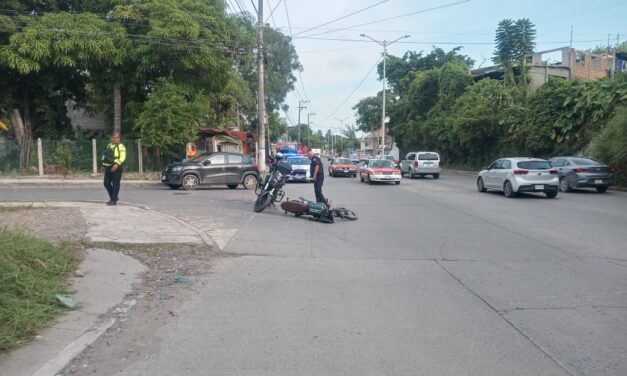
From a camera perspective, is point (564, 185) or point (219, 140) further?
point (219, 140)

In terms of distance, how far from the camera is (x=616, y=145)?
22250 mm

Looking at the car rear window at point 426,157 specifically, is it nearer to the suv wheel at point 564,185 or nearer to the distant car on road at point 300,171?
the distant car on road at point 300,171

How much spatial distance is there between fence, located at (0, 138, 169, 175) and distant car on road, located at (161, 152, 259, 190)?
8.03 m

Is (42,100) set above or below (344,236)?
above

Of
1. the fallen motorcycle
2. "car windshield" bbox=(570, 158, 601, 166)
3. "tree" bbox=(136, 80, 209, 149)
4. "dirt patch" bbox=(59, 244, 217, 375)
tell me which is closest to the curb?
"tree" bbox=(136, 80, 209, 149)

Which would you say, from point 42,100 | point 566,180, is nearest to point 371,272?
point 566,180

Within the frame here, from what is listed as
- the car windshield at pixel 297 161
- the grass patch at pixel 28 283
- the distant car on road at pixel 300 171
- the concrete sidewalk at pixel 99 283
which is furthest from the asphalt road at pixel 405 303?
the car windshield at pixel 297 161

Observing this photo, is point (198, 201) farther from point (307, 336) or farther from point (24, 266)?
point (307, 336)

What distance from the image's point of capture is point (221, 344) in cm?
487

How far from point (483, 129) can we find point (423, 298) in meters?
34.9

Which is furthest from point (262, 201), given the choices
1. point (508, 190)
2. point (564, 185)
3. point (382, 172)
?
point (564, 185)

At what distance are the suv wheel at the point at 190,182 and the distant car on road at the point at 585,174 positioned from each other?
14363 millimetres

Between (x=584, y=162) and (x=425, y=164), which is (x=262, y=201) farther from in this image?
(x=425, y=164)

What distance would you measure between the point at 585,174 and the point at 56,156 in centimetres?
2490
